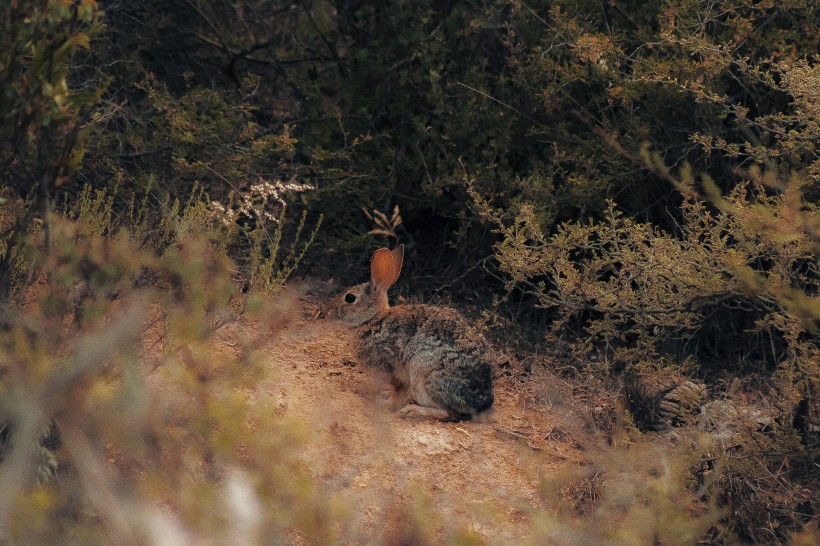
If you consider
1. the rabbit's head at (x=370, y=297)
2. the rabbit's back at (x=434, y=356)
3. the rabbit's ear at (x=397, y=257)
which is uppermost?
the rabbit's ear at (x=397, y=257)

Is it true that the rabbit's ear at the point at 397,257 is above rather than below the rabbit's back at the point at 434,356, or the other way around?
above

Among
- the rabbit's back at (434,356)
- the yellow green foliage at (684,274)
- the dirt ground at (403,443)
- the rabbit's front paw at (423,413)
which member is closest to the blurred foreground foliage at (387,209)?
the yellow green foliage at (684,274)

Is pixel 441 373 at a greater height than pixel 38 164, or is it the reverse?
pixel 38 164

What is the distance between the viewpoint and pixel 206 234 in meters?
5.43

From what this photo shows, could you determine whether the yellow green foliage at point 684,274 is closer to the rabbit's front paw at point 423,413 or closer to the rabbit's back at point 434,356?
the rabbit's back at point 434,356

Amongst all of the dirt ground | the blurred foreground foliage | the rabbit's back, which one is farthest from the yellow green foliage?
the dirt ground

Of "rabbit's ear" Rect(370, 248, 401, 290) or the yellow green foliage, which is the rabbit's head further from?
the yellow green foliage

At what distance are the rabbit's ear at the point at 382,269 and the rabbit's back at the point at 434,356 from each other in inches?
7.6

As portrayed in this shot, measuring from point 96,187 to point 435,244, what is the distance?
2374 millimetres

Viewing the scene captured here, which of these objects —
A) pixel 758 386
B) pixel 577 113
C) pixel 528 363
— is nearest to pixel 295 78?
pixel 577 113

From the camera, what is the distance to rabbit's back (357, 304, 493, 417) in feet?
18.8

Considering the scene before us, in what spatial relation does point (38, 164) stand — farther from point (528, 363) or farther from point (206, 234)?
point (528, 363)

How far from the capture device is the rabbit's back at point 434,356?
5.72 m

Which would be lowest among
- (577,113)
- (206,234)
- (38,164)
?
(577,113)
